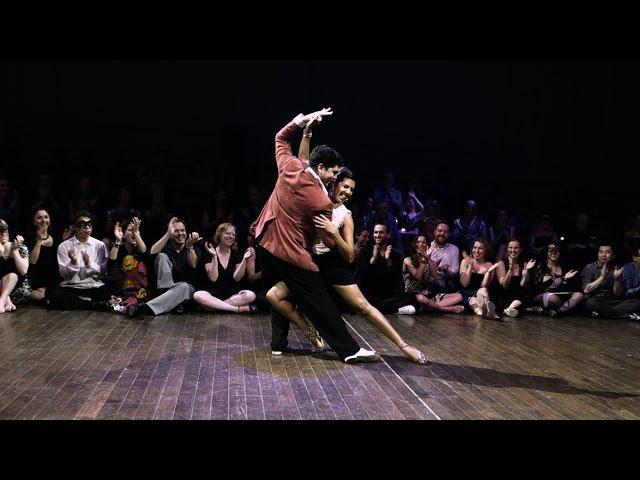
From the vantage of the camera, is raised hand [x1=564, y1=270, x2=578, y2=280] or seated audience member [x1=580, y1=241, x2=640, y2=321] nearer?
seated audience member [x1=580, y1=241, x2=640, y2=321]

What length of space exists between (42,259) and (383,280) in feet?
11.1

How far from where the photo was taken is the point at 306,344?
501 centimetres

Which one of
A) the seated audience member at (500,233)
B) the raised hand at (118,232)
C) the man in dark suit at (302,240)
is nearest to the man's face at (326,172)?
the man in dark suit at (302,240)

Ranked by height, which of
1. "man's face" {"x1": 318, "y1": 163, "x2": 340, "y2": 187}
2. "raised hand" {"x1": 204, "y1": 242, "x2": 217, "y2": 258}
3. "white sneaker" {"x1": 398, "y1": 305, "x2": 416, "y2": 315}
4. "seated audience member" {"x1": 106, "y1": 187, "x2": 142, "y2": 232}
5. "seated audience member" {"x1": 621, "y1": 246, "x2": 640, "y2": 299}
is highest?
"man's face" {"x1": 318, "y1": 163, "x2": 340, "y2": 187}

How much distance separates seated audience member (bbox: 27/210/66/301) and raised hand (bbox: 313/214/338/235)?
135 inches

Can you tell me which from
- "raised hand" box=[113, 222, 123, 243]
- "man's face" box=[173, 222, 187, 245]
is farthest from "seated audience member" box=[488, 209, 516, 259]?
"raised hand" box=[113, 222, 123, 243]

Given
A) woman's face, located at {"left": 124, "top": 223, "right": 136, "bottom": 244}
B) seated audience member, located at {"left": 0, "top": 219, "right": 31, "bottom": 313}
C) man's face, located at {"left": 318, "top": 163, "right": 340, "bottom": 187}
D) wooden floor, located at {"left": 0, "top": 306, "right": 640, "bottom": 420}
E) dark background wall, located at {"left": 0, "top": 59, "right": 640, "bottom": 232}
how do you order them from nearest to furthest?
wooden floor, located at {"left": 0, "top": 306, "right": 640, "bottom": 420} → man's face, located at {"left": 318, "top": 163, "right": 340, "bottom": 187} → seated audience member, located at {"left": 0, "top": 219, "right": 31, "bottom": 313} → woman's face, located at {"left": 124, "top": 223, "right": 136, "bottom": 244} → dark background wall, located at {"left": 0, "top": 59, "right": 640, "bottom": 232}

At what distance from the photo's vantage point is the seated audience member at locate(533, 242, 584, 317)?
693cm

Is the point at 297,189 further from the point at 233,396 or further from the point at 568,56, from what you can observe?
the point at 568,56

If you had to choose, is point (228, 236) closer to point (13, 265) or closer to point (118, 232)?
point (118, 232)

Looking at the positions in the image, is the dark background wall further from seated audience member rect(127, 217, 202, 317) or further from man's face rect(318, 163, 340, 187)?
man's face rect(318, 163, 340, 187)

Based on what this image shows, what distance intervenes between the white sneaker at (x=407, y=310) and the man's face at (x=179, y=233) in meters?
2.27

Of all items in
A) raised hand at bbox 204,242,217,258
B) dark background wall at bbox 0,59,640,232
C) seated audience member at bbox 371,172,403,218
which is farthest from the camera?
dark background wall at bbox 0,59,640,232

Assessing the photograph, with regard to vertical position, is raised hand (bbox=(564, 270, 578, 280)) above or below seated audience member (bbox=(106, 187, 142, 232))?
below
